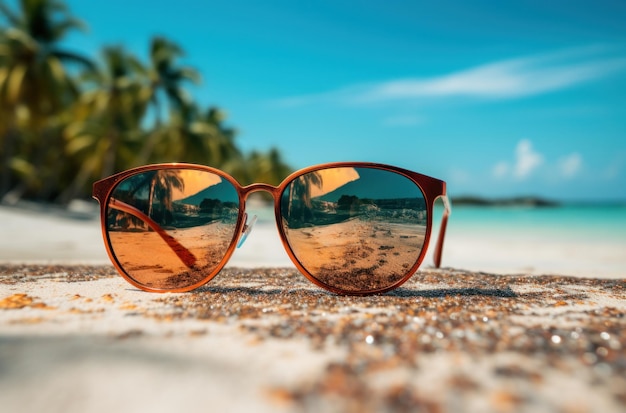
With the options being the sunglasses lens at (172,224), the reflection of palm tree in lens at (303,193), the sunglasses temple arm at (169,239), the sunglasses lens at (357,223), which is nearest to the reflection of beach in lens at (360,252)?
the sunglasses lens at (357,223)

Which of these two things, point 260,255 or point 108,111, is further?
point 108,111

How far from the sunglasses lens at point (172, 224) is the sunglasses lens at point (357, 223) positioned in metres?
0.56

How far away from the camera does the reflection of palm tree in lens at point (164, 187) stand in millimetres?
3115

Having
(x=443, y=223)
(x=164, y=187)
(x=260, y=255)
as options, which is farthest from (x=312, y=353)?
(x=260, y=255)

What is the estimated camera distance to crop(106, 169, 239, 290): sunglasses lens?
10.1ft

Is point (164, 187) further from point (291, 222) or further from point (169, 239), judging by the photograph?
point (291, 222)

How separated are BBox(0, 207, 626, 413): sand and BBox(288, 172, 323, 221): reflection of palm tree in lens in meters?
0.58

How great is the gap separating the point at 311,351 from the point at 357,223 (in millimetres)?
1426

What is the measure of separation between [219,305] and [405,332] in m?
1.17

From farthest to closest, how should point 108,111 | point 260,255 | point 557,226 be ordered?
point 108,111
point 557,226
point 260,255

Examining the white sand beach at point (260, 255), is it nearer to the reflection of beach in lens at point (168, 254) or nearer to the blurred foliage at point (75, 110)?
the reflection of beach in lens at point (168, 254)

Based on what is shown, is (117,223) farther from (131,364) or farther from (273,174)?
(273,174)

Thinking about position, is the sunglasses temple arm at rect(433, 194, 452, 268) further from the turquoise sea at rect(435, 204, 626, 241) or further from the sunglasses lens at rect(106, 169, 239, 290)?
the turquoise sea at rect(435, 204, 626, 241)

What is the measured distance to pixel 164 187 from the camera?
3127mm
